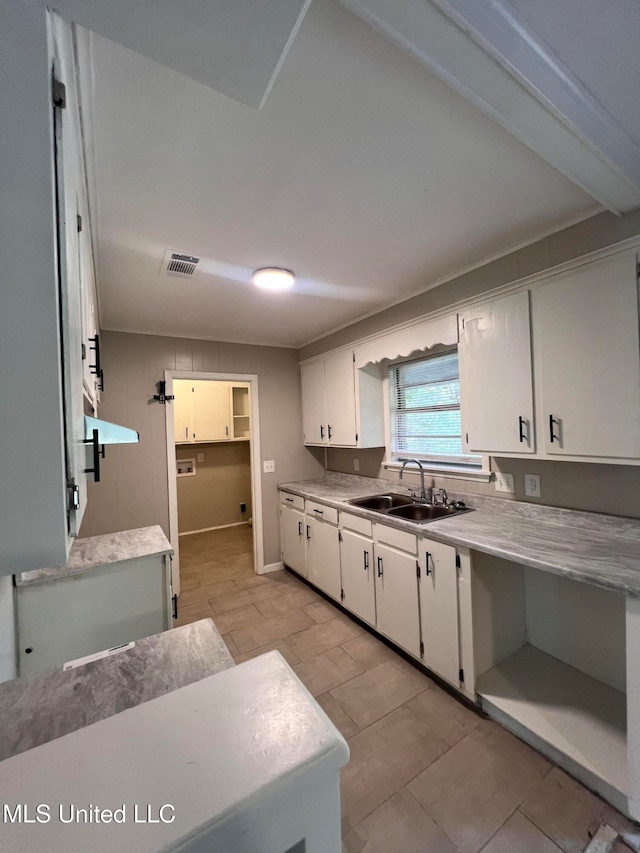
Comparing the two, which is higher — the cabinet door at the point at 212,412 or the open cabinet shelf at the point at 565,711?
the cabinet door at the point at 212,412

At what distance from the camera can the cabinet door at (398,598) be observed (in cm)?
211

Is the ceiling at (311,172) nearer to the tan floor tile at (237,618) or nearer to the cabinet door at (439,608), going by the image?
the cabinet door at (439,608)

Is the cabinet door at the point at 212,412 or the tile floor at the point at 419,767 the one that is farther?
the cabinet door at the point at 212,412

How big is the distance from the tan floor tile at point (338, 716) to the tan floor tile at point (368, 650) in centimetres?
35

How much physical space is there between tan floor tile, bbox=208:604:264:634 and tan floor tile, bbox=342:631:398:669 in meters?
0.82

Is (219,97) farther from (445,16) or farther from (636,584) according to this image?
(636,584)

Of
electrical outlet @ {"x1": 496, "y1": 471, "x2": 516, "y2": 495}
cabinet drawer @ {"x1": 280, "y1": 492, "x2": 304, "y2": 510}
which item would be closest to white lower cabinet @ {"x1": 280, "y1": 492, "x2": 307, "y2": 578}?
cabinet drawer @ {"x1": 280, "y1": 492, "x2": 304, "y2": 510}

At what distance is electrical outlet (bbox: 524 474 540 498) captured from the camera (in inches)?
80.8

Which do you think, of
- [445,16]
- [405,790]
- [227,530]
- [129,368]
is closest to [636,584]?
[405,790]

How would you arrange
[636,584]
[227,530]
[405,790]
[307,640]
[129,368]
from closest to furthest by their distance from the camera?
[636,584]
[405,790]
[307,640]
[129,368]
[227,530]

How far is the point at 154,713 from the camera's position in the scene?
67 cm

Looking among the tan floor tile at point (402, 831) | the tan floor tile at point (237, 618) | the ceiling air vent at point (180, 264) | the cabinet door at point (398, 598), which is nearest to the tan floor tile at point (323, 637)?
the cabinet door at point (398, 598)

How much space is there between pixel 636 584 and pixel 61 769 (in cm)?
171

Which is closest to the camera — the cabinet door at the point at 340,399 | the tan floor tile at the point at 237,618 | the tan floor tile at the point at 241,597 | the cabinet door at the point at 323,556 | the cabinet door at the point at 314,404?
the tan floor tile at the point at 237,618
